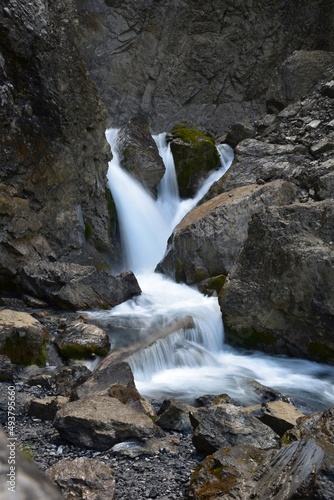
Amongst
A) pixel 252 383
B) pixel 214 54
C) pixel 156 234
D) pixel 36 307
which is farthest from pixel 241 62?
pixel 252 383

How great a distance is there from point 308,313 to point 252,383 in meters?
2.08

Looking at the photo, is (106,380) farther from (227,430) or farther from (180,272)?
(180,272)

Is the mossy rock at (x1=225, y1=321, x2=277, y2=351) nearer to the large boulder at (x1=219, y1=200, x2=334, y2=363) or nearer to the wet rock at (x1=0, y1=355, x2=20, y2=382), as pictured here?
the large boulder at (x1=219, y1=200, x2=334, y2=363)

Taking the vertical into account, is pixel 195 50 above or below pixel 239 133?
above

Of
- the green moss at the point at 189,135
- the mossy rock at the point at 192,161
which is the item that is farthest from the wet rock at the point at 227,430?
the green moss at the point at 189,135

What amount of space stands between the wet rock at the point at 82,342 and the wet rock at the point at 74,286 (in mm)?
1780

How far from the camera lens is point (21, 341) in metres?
8.70

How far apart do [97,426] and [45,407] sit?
106 cm

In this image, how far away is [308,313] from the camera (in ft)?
33.0

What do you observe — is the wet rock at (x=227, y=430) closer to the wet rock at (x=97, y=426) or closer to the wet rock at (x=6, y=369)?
the wet rock at (x=97, y=426)

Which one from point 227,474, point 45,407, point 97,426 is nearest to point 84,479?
point 97,426

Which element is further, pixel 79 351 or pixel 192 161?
pixel 192 161

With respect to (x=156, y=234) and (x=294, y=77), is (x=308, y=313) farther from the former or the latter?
(x=294, y=77)

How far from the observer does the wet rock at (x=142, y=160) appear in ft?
61.0
